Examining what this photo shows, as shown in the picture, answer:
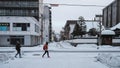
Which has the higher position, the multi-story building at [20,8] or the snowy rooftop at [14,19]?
the multi-story building at [20,8]

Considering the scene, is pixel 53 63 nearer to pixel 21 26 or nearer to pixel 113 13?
pixel 21 26

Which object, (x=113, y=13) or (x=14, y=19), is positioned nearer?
(x=14, y=19)

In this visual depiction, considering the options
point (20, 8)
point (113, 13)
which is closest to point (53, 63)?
point (20, 8)

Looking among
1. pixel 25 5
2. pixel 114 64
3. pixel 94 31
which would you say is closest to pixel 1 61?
pixel 114 64

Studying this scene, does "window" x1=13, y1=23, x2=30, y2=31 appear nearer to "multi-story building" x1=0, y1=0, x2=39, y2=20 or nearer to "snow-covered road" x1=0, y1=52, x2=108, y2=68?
"multi-story building" x1=0, y1=0, x2=39, y2=20

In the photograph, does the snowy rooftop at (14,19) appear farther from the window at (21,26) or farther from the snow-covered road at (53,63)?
the snow-covered road at (53,63)

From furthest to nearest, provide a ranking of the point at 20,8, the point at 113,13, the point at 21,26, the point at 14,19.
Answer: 1. the point at 113,13
2. the point at 20,8
3. the point at 21,26
4. the point at 14,19

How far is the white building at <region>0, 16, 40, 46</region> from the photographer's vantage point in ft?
183

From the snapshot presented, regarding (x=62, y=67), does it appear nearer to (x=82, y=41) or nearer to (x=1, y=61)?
(x=1, y=61)

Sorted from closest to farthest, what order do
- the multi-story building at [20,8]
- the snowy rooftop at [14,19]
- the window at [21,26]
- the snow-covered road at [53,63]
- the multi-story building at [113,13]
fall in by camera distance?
the snow-covered road at [53,63] → the snowy rooftop at [14,19] → the window at [21,26] → the multi-story building at [20,8] → the multi-story building at [113,13]

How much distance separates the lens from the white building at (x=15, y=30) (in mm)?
55875

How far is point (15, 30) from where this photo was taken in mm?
56125

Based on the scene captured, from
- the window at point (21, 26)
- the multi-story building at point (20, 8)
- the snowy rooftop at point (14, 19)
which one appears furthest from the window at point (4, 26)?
the multi-story building at point (20, 8)

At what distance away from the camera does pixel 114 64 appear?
15227 mm
